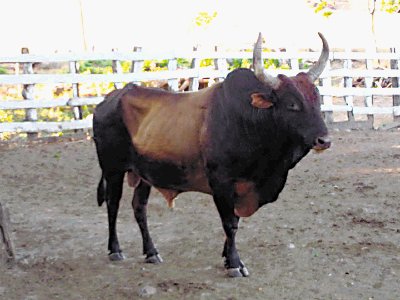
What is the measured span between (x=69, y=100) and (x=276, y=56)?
171 inches

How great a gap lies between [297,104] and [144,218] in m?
1.81

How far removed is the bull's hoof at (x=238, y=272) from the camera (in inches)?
230

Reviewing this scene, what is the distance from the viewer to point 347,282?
5719mm

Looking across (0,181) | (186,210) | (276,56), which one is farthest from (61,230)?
(276,56)

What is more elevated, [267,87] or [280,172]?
[267,87]

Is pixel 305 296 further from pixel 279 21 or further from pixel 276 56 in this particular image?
pixel 279 21

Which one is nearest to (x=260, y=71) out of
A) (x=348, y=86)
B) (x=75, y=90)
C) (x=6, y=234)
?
(x=6, y=234)

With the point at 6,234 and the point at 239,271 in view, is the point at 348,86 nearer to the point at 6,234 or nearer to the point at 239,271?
the point at 239,271

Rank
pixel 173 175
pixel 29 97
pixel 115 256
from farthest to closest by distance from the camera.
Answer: pixel 29 97
pixel 115 256
pixel 173 175

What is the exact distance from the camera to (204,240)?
688 centimetres

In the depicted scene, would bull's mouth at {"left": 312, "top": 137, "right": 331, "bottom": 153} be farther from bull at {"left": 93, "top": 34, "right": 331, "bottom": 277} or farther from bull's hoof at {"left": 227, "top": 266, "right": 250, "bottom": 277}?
bull's hoof at {"left": 227, "top": 266, "right": 250, "bottom": 277}

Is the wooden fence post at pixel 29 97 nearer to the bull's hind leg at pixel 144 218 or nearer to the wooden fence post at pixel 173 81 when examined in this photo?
the wooden fence post at pixel 173 81

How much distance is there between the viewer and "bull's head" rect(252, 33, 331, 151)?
5398mm

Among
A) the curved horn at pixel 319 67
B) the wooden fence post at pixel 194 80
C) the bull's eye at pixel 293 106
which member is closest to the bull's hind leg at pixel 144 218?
the bull's eye at pixel 293 106
